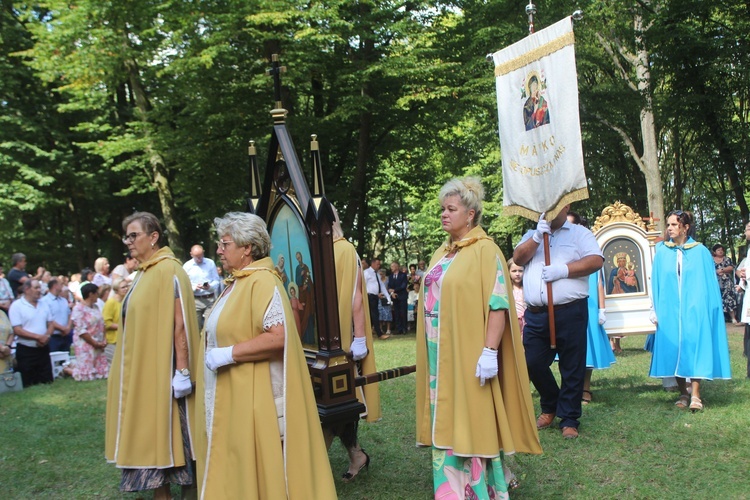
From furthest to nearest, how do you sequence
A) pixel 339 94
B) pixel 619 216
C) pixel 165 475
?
pixel 339 94, pixel 619 216, pixel 165 475

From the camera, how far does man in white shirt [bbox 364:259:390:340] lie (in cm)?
1656

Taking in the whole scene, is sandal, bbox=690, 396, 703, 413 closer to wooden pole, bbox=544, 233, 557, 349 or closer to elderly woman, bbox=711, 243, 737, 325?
wooden pole, bbox=544, 233, 557, 349

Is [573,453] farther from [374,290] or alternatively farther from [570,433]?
[374,290]

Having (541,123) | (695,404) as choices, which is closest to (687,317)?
(695,404)

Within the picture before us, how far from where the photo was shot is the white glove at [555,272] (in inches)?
217

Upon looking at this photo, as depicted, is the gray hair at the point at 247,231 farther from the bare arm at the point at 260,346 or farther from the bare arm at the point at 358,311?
the bare arm at the point at 358,311

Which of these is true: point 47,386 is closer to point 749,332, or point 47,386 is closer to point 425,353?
point 425,353

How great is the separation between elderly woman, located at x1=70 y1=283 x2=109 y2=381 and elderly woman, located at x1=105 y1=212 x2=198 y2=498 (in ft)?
→ 22.3

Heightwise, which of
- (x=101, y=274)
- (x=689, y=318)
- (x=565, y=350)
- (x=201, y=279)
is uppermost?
(x=101, y=274)

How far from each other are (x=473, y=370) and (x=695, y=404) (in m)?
3.62

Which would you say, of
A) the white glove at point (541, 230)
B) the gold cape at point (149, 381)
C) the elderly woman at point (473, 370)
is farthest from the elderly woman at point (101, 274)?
the elderly woman at point (473, 370)

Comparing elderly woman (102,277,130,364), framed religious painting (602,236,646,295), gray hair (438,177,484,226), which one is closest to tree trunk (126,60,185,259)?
elderly woman (102,277,130,364)

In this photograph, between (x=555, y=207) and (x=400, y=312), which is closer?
(x=555, y=207)

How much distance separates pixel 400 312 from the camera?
60.0ft
